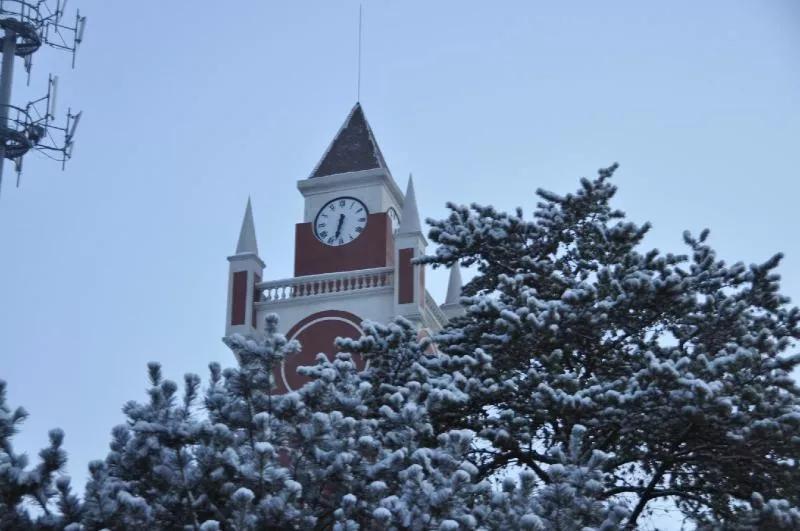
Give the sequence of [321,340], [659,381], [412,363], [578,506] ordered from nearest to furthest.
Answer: [578,506], [659,381], [412,363], [321,340]

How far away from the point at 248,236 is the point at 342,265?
3.12m

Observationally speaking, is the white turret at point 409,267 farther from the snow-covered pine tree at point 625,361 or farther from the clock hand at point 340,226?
the snow-covered pine tree at point 625,361

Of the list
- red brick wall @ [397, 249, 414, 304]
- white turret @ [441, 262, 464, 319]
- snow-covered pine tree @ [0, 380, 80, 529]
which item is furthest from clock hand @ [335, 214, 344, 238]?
snow-covered pine tree @ [0, 380, 80, 529]

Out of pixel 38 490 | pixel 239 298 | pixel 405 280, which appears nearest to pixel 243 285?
pixel 239 298

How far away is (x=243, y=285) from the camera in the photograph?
34219 millimetres

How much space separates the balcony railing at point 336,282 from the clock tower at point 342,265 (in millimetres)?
27

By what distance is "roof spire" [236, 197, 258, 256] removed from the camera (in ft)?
115

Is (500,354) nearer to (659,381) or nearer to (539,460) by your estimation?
(539,460)

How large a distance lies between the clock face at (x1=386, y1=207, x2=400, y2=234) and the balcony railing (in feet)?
5.73

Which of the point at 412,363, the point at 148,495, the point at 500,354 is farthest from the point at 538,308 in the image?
the point at 148,495

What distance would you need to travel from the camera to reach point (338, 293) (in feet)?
109

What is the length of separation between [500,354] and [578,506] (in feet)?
12.9

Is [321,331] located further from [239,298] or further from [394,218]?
[394,218]

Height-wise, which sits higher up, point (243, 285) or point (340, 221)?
point (340, 221)
